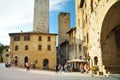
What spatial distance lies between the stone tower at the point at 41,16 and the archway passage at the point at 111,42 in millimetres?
30414

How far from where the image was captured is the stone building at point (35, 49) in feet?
159

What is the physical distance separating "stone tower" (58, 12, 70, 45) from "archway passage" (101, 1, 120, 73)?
3398 cm

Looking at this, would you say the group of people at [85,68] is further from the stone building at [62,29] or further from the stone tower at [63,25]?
the stone tower at [63,25]

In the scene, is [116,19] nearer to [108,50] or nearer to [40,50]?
[108,50]

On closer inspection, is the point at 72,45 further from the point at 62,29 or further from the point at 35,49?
the point at 62,29

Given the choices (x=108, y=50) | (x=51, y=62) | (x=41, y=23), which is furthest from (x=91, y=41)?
(x=41, y=23)

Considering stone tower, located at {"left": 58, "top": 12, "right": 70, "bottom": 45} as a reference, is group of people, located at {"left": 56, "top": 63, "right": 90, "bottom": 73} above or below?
below

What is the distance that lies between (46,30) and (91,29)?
27025 mm

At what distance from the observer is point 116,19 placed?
82.2 ft

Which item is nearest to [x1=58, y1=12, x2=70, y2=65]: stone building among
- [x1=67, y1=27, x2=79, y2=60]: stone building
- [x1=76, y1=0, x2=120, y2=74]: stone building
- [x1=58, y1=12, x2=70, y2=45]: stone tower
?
[x1=58, y1=12, x2=70, y2=45]: stone tower

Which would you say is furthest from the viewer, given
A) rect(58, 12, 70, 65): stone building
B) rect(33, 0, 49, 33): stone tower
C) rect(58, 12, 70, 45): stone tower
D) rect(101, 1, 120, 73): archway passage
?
rect(58, 12, 70, 45): stone tower

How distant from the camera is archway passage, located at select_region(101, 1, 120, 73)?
82.0ft

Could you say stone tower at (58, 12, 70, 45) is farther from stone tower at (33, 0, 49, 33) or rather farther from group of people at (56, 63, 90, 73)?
group of people at (56, 63, 90, 73)

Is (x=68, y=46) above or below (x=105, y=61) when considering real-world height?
above
